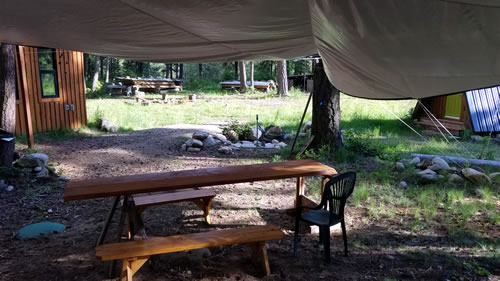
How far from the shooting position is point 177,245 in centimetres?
312

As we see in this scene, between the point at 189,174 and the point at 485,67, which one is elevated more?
the point at 485,67

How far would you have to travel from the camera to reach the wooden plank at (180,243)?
9.75ft

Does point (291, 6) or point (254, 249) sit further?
point (254, 249)

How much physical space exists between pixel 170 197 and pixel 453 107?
13324mm

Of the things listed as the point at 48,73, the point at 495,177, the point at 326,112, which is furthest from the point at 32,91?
the point at 495,177

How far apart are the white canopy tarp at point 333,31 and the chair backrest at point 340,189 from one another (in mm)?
1186

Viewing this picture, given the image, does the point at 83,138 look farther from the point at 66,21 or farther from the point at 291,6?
the point at 291,6

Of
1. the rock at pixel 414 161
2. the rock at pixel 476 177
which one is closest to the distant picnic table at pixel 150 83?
the rock at pixel 414 161

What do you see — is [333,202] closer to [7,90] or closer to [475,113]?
[7,90]

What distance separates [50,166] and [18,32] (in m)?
5.08

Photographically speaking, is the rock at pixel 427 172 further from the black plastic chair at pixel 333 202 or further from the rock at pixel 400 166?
the black plastic chair at pixel 333 202

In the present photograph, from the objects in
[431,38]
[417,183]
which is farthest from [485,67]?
[417,183]

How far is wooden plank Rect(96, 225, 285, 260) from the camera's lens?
9.75ft

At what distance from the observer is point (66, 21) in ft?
8.44
